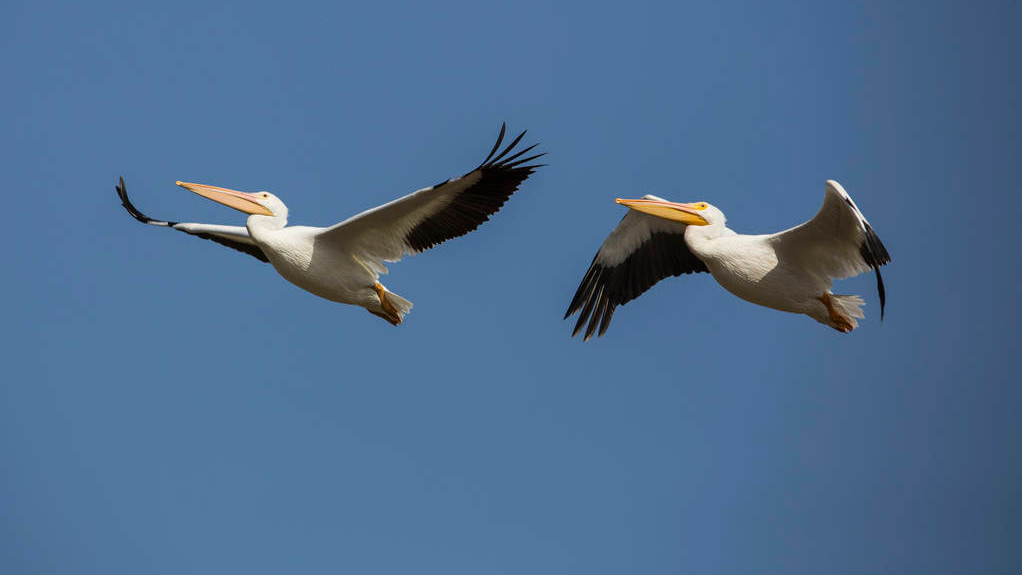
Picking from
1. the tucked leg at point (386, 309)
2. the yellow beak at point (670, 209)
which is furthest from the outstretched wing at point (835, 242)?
the tucked leg at point (386, 309)

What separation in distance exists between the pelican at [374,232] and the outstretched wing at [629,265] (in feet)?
6.60

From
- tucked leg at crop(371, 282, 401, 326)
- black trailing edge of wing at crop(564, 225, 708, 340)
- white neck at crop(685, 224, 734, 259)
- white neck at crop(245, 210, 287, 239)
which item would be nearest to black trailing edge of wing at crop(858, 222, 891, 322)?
white neck at crop(685, 224, 734, 259)

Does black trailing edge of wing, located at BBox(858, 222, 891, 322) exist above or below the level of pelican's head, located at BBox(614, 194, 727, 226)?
below

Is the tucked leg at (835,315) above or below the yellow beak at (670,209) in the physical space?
below

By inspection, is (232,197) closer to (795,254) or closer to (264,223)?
(264,223)

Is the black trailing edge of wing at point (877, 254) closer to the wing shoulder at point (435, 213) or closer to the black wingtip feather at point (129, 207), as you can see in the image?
the wing shoulder at point (435, 213)

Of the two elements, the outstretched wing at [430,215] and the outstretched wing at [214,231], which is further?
the outstretched wing at [214,231]

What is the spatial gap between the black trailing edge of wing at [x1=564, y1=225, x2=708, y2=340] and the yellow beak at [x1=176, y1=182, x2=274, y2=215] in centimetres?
323

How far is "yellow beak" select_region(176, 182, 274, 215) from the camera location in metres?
12.6

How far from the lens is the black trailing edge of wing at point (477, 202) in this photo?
37.6 ft

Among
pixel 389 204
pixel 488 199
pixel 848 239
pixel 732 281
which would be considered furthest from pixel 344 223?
pixel 848 239

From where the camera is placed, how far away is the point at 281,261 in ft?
39.6

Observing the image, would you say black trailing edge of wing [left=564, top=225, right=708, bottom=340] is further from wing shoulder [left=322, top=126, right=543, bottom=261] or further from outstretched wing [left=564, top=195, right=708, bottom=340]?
wing shoulder [left=322, top=126, right=543, bottom=261]

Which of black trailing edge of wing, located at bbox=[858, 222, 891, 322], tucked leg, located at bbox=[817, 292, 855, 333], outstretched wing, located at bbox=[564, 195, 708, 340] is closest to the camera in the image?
black trailing edge of wing, located at bbox=[858, 222, 891, 322]
